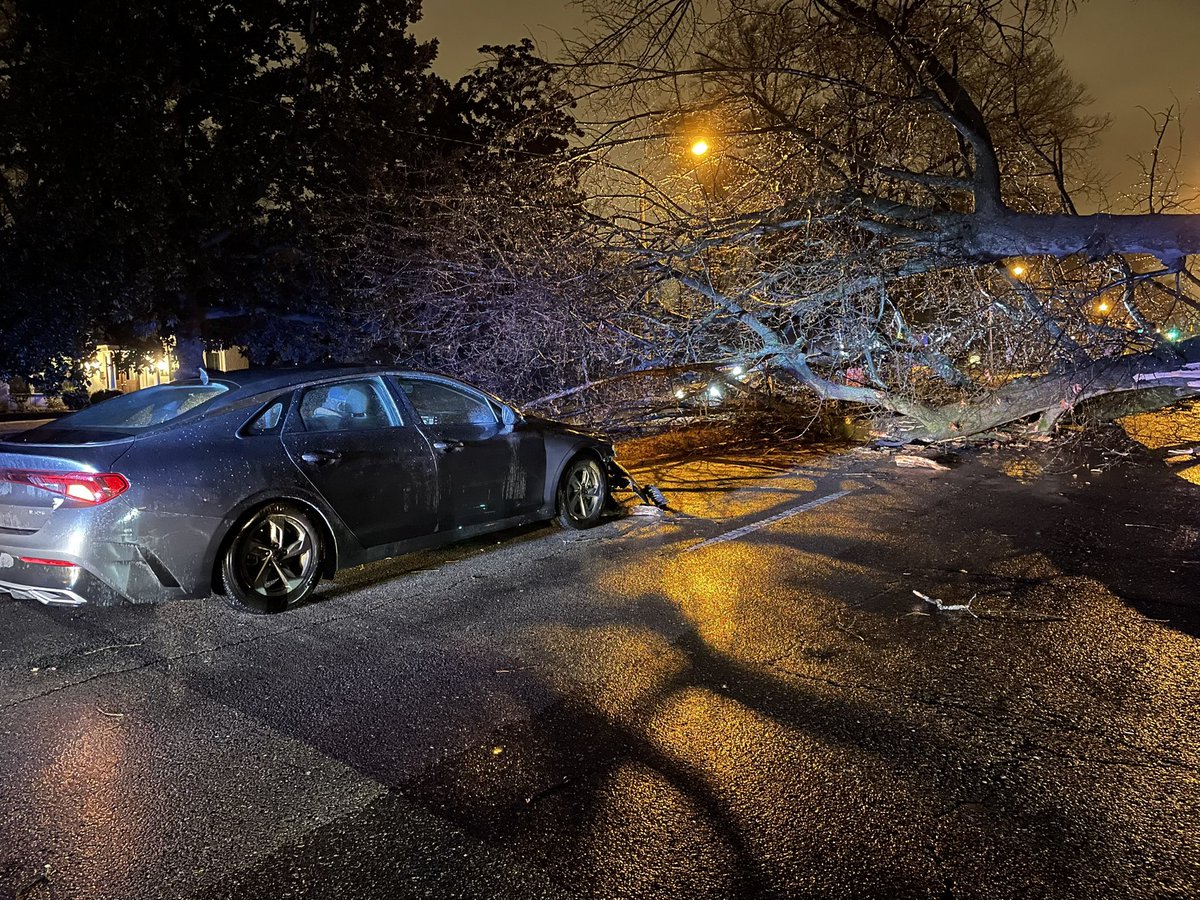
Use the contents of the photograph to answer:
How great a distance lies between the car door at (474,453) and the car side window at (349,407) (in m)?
0.20

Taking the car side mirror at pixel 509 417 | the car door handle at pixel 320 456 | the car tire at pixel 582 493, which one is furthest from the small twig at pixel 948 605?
the car door handle at pixel 320 456

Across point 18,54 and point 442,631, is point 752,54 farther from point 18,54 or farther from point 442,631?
point 18,54

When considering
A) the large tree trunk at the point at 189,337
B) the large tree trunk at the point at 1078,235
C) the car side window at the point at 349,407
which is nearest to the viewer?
the car side window at the point at 349,407

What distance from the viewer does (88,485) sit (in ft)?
13.1

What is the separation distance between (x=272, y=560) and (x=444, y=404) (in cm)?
177

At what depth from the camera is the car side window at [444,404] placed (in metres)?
5.62

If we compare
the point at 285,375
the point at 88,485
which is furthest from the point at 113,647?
the point at 285,375

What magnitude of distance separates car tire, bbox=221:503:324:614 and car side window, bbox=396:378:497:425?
1.20 metres

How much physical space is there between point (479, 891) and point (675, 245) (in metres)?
9.06

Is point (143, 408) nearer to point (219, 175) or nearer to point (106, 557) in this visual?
point (106, 557)

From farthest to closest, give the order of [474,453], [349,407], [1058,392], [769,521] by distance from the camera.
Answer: [1058,392] → [769,521] → [474,453] → [349,407]

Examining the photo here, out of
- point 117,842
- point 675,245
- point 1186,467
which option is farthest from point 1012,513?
point 117,842

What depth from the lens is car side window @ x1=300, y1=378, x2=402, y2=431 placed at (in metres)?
4.95

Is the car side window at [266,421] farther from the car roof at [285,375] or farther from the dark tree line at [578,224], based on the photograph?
the dark tree line at [578,224]
